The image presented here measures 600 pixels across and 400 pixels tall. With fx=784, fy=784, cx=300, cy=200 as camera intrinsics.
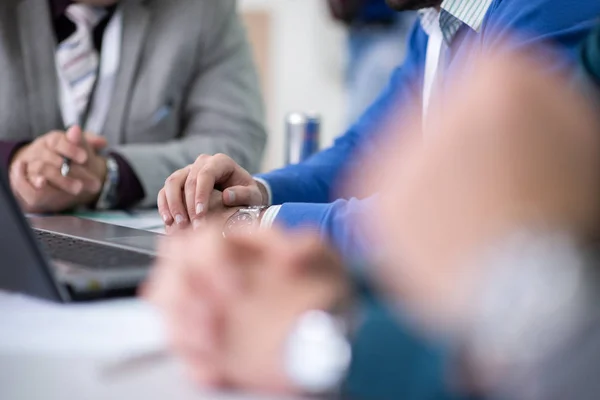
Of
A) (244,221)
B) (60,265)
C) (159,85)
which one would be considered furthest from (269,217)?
(159,85)

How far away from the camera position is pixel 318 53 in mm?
3125

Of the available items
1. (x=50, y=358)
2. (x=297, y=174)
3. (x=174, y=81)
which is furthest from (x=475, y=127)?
(x=174, y=81)

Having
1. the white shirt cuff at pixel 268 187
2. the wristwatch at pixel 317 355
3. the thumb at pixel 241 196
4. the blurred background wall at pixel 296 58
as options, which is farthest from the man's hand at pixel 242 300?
the blurred background wall at pixel 296 58

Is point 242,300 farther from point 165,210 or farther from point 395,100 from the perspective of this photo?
point 395,100

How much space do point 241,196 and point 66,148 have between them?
15.5 inches

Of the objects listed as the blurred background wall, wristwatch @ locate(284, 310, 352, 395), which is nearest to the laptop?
wristwatch @ locate(284, 310, 352, 395)

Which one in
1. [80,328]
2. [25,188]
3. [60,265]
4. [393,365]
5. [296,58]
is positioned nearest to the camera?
[393,365]

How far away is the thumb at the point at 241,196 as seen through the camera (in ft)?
3.03

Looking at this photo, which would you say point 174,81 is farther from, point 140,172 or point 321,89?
point 321,89

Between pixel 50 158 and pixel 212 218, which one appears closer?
pixel 212 218

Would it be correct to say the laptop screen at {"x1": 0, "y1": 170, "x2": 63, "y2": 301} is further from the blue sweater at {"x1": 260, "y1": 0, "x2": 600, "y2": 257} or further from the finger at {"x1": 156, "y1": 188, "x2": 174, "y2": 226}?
the finger at {"x1": 156, "y1": 188, "x2": 174, "y2": 226}

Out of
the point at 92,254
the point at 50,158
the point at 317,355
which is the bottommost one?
the point at 50,158

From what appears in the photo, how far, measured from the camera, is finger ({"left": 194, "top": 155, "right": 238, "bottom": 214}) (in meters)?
0.89

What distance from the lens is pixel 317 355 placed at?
14.2 inches
